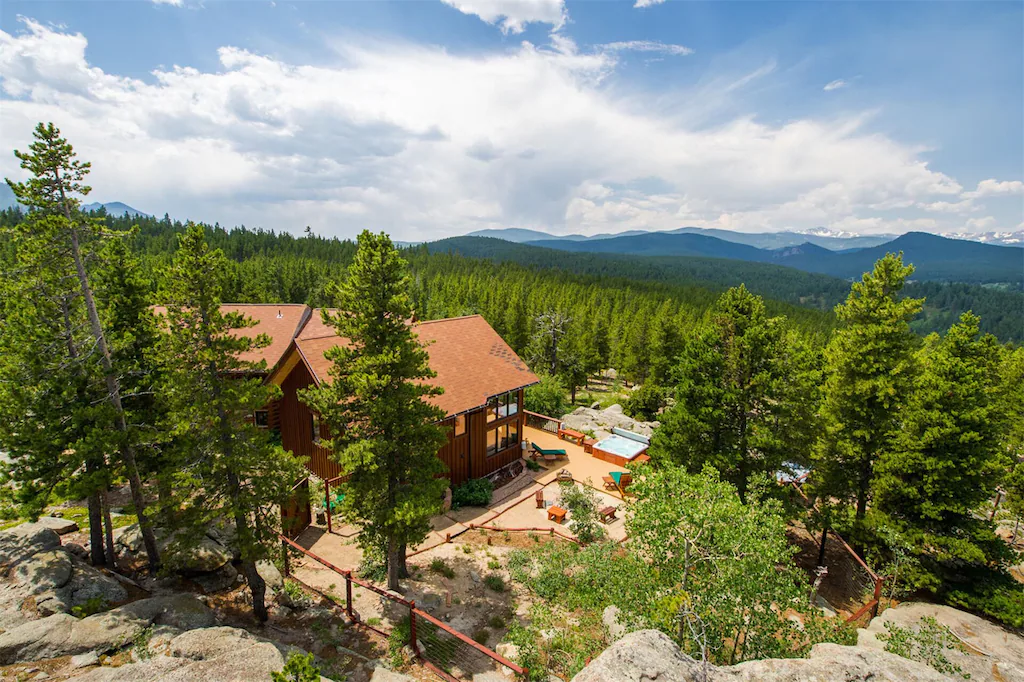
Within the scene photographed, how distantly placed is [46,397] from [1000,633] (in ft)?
92.3

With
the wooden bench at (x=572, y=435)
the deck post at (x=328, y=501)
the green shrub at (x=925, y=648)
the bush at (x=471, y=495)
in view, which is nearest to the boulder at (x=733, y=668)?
the green shrub at (x=925, y=648)

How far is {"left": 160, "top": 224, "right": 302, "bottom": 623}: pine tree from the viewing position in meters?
11.9

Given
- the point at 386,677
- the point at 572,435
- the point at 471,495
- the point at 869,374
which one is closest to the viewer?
the point at 386,677

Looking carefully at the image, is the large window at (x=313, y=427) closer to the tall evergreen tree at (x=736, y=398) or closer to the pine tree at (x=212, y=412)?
the pine tree at (x=212, y=412)

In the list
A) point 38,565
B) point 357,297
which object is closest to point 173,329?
point 357,297

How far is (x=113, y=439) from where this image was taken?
12.3m

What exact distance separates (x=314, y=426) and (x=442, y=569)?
9.97 meters

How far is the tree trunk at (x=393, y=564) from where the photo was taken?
14.7 meters

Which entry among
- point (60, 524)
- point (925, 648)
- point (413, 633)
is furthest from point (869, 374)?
point (60, 524)

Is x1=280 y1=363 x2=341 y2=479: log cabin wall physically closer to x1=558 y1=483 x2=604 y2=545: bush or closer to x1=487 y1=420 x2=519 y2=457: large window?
x1=487 y1=420 x2=519 y2=457: large window

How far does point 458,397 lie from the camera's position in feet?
73.1

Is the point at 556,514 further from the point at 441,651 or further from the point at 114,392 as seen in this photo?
the point at 114,392

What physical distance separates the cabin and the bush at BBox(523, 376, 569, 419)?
8.86 metres

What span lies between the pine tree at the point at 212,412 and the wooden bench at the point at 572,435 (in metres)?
19.9
